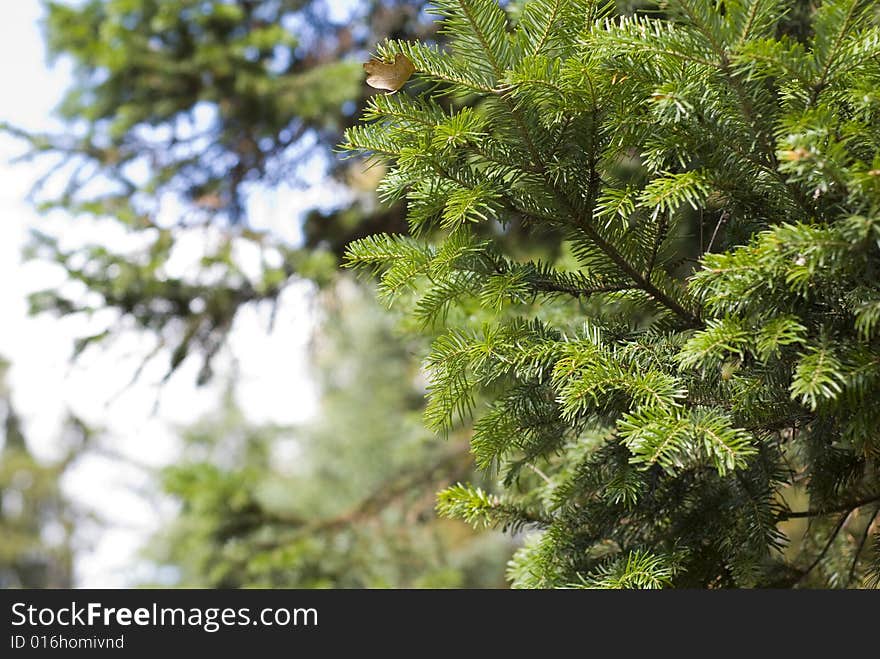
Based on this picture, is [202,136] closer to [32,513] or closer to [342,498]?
[342,498]

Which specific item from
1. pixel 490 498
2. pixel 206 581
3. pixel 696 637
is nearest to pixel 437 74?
pixel 490 498

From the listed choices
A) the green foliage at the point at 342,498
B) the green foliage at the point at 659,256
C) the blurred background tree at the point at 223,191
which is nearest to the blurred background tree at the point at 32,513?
the green foliage at the point at 342,498

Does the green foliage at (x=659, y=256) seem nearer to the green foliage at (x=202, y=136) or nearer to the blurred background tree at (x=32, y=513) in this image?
the green foliage at (x=202, y=136)

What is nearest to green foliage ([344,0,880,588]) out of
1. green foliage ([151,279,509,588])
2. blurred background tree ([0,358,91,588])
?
green foliage ([151,279,509,588])

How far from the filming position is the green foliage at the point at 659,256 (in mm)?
904

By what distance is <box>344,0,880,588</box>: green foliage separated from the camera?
904 millimetres

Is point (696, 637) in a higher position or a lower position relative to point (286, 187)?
lower

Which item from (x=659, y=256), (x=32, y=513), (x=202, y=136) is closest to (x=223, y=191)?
(x=202, y=136)

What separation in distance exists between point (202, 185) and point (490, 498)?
2975 millimetres

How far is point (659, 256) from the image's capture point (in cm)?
116

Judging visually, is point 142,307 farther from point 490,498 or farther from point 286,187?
point 490,498

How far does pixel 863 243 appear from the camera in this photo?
2.79 ft

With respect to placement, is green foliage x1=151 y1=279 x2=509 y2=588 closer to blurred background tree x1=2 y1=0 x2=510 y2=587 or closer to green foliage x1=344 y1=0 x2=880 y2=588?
blurred background tree x1=2 y1=0 x2=510 y2=587

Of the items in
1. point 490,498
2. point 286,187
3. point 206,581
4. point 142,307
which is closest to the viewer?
point 490,498
